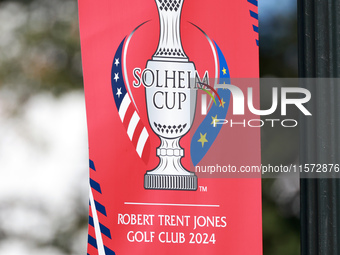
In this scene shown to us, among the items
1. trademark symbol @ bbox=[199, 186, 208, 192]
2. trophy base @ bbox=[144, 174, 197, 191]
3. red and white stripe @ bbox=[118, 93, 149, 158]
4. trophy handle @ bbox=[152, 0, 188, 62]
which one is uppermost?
trophy handle @ bbox=[152, 0, 188, 62]

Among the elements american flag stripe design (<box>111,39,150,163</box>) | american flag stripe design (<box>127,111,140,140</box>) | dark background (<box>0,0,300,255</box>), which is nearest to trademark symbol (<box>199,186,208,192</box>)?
american flag stripe design (<box>111,39,150,163</box>)

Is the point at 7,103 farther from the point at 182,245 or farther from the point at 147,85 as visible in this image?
the point at 182,245

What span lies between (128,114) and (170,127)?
7.9 inches

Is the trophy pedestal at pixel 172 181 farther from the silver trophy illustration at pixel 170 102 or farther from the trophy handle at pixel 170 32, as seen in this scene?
the trophy handle at pixel 170 32

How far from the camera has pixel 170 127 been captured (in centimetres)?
Answer: 250

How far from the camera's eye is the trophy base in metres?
2.45

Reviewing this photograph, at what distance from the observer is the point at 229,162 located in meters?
2.46

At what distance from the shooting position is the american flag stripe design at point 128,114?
248cm

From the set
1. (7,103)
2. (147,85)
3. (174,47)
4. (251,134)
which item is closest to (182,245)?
(251,134)

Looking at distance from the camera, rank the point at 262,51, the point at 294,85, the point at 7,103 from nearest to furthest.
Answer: the point at 294,85 < the point at 262,51 < the point at 7,103

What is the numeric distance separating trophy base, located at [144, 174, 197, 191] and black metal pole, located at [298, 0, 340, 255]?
1.73 feet

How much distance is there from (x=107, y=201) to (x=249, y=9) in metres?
1.09

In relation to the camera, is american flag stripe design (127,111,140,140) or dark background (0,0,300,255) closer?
american flag stripe design (127,111,140,140)

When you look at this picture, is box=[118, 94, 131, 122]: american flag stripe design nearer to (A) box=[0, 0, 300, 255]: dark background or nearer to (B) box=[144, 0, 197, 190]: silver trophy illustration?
(B) box=[144, 0, 197, 190]: silver trophy illustration
